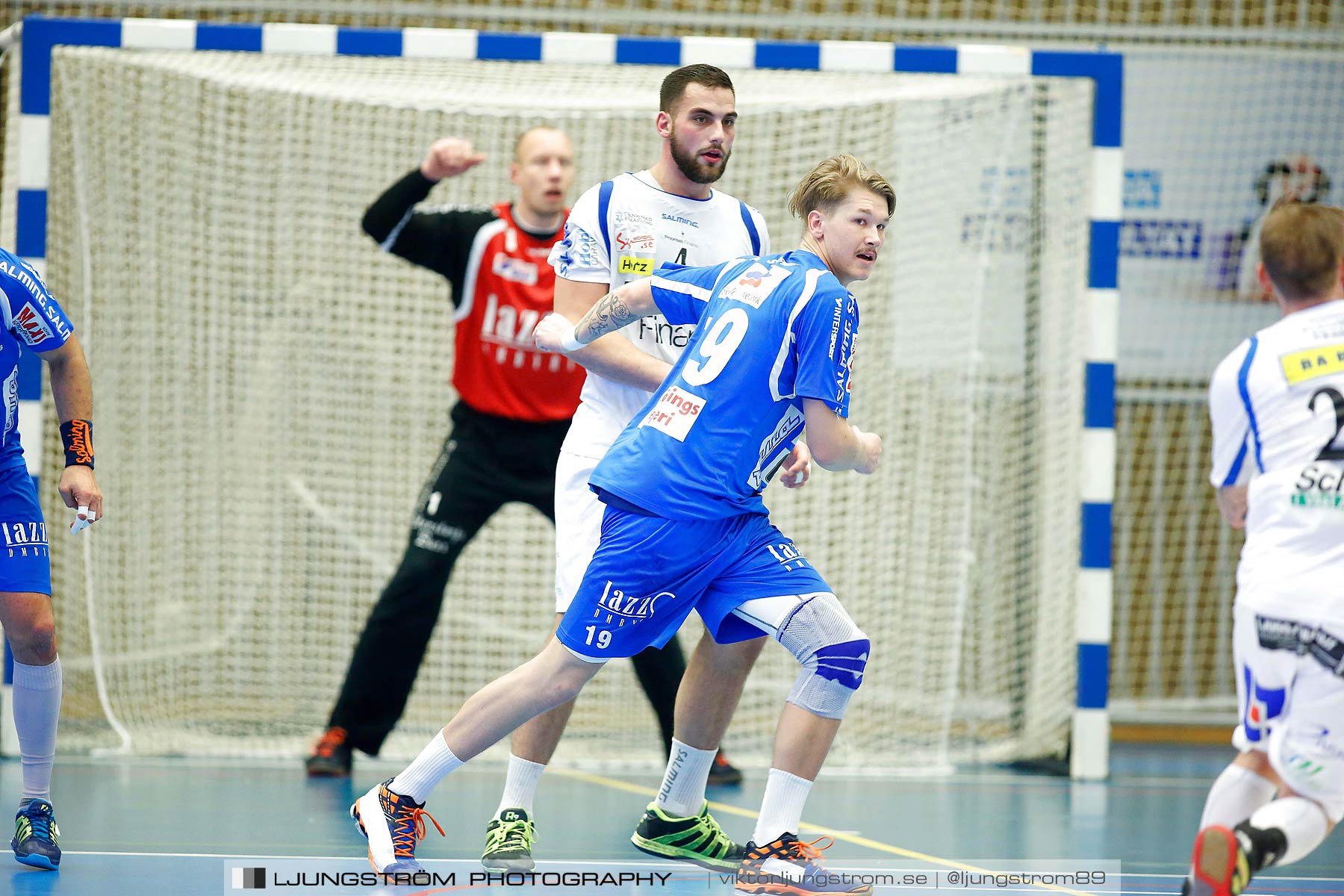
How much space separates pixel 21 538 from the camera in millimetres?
3844

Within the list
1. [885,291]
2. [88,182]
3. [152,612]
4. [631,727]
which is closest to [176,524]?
[152,612]

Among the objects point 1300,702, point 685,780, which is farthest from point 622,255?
point 1300,702

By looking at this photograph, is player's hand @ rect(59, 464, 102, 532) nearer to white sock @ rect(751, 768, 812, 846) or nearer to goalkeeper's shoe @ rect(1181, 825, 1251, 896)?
white sock @ rect(751, 768, 812, 846)

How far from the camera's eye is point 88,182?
21.1 ft

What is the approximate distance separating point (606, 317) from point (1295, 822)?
1.94 m

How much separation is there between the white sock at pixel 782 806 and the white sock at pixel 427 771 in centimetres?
78

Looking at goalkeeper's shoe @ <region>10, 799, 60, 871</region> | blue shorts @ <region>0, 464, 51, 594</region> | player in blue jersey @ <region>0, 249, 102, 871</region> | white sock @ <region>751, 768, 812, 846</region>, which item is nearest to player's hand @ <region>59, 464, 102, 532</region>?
player in blue jersey @ <region>0, 249, 102, 871</region>

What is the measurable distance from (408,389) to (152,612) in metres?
1.71

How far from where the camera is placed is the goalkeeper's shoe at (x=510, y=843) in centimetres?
374

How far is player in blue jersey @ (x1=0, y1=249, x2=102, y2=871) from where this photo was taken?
381 centimetres

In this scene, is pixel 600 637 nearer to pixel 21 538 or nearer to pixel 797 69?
pixel 21 538

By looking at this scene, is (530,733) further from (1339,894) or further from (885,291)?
(885,291)

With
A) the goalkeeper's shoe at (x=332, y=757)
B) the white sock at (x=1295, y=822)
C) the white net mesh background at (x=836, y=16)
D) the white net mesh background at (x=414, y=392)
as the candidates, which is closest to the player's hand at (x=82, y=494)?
the goalkeeper's shoe at (x=332, y=757)

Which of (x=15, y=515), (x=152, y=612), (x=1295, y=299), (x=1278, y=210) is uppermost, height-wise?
(x=1278, y=210)
